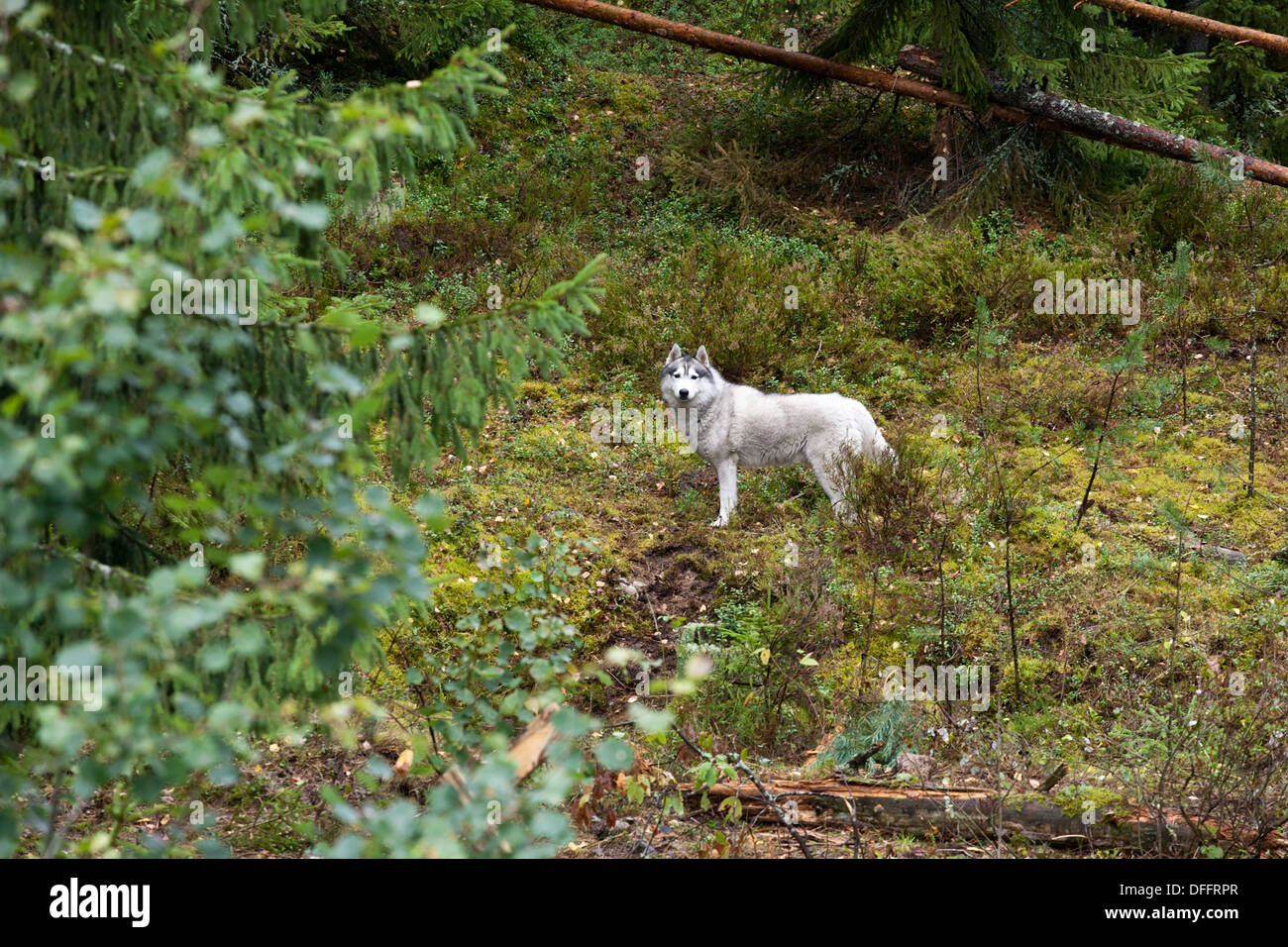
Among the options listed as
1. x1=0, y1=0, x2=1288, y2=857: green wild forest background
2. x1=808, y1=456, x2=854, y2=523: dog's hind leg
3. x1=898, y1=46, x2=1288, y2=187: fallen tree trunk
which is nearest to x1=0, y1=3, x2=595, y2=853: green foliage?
x1=0, y1=0, x2=1288, y2=857: green wild forest background

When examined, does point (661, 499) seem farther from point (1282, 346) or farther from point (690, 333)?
point (1282, 346)

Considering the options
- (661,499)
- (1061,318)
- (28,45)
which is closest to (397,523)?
(28,45)

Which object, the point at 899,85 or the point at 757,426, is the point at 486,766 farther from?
the point at 899,85

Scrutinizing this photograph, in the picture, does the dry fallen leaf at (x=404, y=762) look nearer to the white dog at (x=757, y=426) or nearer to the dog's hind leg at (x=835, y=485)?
the white dog at (x=757, y=426)

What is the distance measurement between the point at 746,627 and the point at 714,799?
2.08 m

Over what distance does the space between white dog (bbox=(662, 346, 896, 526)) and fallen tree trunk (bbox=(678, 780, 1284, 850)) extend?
3.93 metres

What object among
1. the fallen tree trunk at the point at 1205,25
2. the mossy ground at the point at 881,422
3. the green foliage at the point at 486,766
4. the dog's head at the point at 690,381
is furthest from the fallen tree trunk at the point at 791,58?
the green foliage at the point at 486,766

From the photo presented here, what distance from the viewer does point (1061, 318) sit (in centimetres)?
1107

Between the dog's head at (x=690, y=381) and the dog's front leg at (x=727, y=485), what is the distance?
0.59 m

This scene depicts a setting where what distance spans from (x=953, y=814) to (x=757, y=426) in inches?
192

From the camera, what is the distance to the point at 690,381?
9156 mm

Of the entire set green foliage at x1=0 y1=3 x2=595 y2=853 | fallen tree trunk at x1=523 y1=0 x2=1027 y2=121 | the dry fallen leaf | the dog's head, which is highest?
fallen tree trunk at x1=523 y1=0 x2=1027 y2=121

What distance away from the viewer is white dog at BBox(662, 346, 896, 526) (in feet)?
29.3

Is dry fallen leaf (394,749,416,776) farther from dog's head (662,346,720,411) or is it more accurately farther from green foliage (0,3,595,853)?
dog's head (662,346,720,411)
